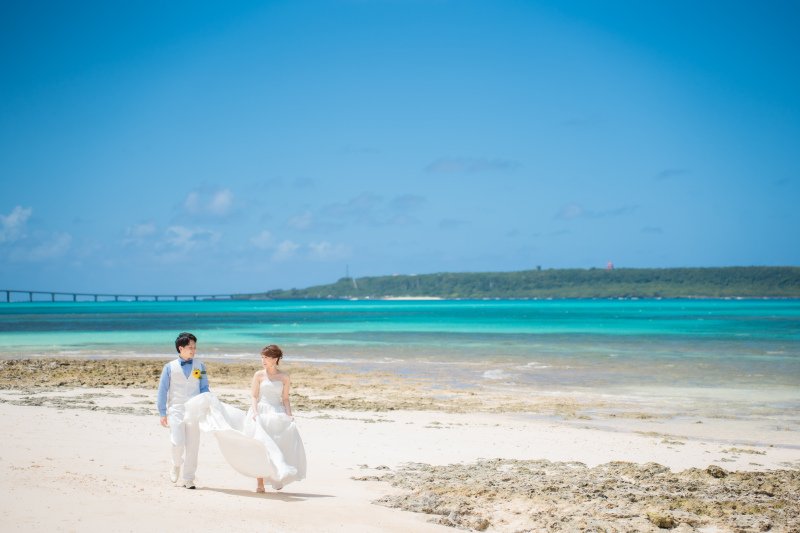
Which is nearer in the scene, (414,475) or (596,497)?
(596,497)

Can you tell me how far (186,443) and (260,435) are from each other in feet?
2.99

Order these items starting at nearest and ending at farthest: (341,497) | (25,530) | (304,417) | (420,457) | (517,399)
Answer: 1. (25,530)
2. (341,497)
3. (420,457)
4. (304,417)
5. (517,399)

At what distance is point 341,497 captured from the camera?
6.84 meters

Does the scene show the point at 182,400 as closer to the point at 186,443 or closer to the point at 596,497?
the point at 186,443

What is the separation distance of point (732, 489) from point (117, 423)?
895cm

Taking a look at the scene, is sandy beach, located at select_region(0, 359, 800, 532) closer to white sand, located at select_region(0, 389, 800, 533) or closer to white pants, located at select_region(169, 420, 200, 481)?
white sand, located at select_region(0, 389, 800, 533)

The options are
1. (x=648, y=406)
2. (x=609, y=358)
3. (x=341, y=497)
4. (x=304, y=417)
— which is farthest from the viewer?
(x=609, y=358)

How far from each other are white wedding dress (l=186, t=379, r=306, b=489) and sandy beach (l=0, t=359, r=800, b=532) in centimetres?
33

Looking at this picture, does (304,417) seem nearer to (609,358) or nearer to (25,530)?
(25,530)

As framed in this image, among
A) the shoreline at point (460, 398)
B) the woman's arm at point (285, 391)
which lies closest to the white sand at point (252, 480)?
the shoreline at point (460, 398)

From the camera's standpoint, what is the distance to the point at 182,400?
6836mm

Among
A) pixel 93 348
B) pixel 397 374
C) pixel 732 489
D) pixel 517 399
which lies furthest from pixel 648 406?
pixel 93 348

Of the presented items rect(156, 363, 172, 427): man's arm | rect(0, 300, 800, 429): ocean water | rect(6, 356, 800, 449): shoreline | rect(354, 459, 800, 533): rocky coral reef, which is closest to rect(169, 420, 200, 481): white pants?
rect(156, 363, 172, 427): man's arm

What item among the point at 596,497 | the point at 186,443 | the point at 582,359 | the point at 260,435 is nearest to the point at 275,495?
the point at 260,435
